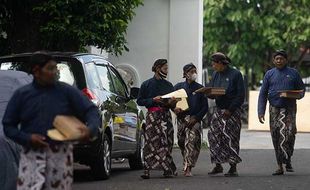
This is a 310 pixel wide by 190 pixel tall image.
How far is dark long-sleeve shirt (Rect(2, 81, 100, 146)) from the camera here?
20.9 ft

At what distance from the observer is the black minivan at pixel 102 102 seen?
1093 centimetres

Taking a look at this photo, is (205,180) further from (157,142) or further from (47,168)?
(47,168)

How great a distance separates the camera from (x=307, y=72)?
3866 cm

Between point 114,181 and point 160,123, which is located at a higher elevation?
point 160,123

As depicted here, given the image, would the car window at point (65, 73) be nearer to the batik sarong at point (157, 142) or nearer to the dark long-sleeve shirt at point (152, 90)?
the dark long-sleeve shirt at point (152, 90)

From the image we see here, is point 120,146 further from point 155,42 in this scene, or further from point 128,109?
point 155,42

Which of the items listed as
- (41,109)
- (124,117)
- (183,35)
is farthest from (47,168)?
(183,35)

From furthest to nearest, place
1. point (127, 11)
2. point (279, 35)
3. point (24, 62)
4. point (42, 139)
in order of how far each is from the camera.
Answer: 1. point (279, 35)
2. point (127, 11)
3. point (24, 62)
4. point (42, 139)

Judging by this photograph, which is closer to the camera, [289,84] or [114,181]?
[114,181]

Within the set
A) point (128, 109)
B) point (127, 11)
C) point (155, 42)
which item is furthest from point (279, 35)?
point (128, 109)

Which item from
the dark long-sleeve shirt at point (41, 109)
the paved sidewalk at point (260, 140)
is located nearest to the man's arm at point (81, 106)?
the dark long-sleeve shirt at point (41, 109)

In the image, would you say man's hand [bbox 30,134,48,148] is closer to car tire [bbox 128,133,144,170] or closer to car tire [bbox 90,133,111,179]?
car tire [bbox 90,133,111,179]

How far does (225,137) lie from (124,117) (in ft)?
5.08

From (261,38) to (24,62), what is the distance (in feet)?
72.3
